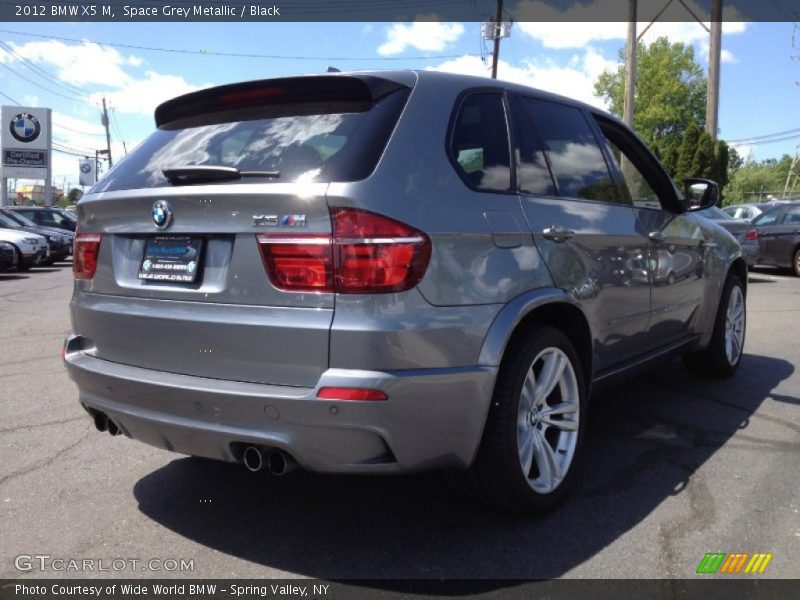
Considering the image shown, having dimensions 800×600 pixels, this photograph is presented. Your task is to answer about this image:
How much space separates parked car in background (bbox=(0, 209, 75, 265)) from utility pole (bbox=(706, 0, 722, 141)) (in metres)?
20.1

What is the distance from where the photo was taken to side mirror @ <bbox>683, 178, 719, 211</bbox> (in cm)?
500

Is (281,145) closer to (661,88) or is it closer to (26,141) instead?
(26,141)

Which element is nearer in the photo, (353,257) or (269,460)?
(353,257)

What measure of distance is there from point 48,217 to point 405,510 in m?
24.0

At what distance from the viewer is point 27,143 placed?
131 ft

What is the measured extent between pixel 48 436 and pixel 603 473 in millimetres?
3182

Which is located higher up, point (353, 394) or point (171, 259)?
point (171, 259)

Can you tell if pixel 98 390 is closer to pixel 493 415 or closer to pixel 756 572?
pixel 493 415

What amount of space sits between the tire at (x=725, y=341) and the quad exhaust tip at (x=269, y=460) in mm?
3854

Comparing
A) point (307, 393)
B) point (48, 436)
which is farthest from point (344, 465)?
point (48, 436)

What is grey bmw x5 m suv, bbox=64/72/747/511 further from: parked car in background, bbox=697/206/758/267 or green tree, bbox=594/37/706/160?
green tree, bbox=594/37/706/160

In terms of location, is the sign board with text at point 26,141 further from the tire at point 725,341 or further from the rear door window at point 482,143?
the rear door window at point 482,143

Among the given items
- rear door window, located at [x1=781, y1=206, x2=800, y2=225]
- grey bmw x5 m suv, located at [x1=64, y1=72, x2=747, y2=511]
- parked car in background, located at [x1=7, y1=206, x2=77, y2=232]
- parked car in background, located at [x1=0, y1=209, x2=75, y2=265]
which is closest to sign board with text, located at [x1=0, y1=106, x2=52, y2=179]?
parked car in background, located at [x1=7, y1=206, x2=77, y2=232]

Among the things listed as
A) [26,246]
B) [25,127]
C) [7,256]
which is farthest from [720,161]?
[25,127]
